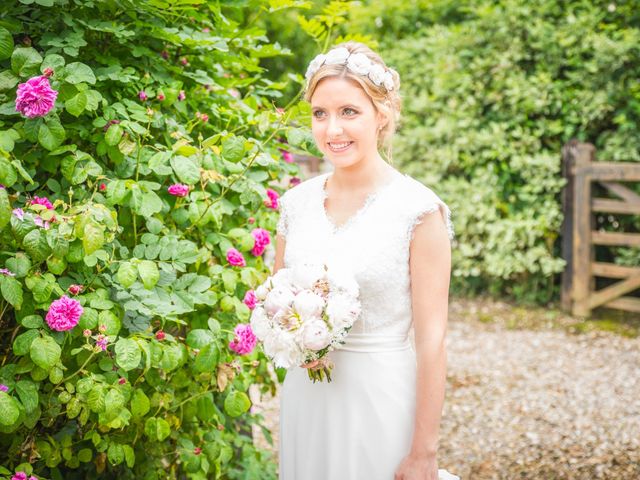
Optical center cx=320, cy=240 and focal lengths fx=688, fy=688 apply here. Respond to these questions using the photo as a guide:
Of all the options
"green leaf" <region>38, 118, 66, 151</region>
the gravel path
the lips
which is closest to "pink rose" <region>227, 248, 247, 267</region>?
the lips

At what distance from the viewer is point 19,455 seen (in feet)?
7.53

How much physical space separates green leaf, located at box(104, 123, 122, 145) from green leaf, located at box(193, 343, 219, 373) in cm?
73

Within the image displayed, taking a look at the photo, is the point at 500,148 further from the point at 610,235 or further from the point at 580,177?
the point at 610,235

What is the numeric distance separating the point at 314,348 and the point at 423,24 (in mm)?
7346

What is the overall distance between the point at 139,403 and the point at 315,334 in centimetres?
72

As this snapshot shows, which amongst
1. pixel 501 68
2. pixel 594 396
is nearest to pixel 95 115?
pixel 594 396

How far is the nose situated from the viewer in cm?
206

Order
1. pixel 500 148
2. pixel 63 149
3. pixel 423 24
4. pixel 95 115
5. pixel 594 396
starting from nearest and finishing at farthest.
→ pixel 63 149
pixel 95 115
pixel 594 396
pixel 500 148
pixel 423 24

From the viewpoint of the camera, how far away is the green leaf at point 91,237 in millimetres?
1908

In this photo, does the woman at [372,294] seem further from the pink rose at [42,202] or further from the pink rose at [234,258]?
the pink rose at [42,202]

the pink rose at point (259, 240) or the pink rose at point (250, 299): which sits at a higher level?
the pink rose at point (259, 240)

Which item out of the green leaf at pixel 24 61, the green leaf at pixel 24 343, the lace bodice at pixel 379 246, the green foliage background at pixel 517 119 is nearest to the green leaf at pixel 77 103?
the green leaf at pixel 24 61

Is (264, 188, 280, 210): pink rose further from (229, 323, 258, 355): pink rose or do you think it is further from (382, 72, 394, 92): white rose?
(382, 72, 394, 92): white rose

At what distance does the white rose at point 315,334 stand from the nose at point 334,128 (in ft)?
1.90
